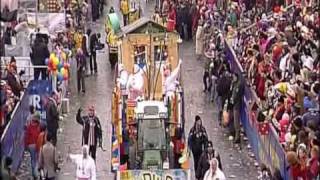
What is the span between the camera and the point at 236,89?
28.1 metres

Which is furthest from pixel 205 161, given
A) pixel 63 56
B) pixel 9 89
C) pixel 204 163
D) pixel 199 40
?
pixel 199 40

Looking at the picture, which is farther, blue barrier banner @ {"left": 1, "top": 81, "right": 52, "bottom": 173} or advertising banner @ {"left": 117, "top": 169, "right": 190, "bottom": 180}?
blue barrier banner @ {"left": 1, "top": 81, "right": 52, "bottom": 173}

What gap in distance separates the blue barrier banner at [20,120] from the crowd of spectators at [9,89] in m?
0.13

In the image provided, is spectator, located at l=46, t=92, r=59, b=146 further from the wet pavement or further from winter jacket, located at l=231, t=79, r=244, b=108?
winter jacket, located at l=231, t=79, r=244, b=108

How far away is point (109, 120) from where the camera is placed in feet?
101

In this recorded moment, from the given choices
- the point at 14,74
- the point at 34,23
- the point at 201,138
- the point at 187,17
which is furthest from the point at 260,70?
the point at 187,17

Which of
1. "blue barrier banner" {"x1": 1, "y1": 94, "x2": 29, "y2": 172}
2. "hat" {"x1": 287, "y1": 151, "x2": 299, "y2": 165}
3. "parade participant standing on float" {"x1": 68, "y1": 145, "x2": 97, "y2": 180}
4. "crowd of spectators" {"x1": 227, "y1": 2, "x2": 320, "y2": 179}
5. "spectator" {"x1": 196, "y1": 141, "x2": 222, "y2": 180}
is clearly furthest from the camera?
"blue barrier banner" {"x1": 1, "y1": 94, "x2": 29, "y2": 172}

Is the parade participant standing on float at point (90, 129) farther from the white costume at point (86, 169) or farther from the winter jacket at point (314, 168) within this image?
the winter jacket at point (314, 168)

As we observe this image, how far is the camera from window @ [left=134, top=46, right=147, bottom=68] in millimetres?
27475

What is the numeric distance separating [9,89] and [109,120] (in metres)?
4.28

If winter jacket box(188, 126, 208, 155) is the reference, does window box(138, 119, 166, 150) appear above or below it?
above

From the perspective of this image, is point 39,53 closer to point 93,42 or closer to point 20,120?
point 93,42

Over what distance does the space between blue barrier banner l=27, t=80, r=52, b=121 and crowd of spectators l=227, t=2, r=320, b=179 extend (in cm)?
492

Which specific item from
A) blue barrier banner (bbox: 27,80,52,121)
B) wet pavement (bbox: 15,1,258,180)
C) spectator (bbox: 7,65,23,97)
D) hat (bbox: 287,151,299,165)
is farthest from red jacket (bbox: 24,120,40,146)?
hat (bbox: 287,151,299,165)
